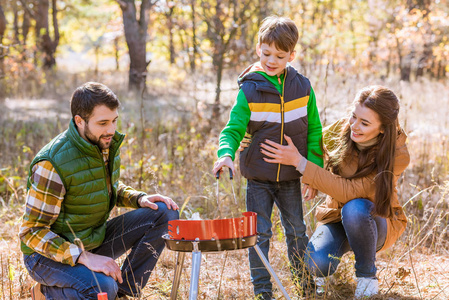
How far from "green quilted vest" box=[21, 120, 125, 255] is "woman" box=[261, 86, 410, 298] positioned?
0.86m

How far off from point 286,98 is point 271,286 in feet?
3.39

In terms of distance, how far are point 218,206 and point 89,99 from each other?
795 mm

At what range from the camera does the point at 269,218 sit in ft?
8.64

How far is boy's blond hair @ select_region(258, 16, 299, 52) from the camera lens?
7.93ft

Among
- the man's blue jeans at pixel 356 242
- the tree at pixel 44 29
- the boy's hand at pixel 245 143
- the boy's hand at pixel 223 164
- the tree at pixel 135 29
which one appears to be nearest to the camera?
the boy's hand at pixel 223 164

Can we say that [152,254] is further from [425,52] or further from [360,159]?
[425,52]

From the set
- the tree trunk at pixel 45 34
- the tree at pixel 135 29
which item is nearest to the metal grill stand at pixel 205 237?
the tree at pixel 135 29

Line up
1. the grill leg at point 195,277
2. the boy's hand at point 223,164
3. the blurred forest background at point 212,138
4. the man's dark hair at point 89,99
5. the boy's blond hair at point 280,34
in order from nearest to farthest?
the grill leg at point 195,277 → the boy's hand at point 223,164 → the man's dark hair at point 89,99 → the boy's blond hair at point 280,34 → the blurred forest background at point 212,138

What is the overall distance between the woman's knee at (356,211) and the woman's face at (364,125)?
0.34m

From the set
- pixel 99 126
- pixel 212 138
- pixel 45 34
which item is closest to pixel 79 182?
pixel 99 126

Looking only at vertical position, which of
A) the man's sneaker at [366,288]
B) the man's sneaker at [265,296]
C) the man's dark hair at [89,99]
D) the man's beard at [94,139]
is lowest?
the man's sneaker at [265,296]

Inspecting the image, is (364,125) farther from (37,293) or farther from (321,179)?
(37,293)

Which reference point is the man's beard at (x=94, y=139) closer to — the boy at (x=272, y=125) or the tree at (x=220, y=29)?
the boy at (x=272, y=125)

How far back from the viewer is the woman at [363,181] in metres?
2.52
